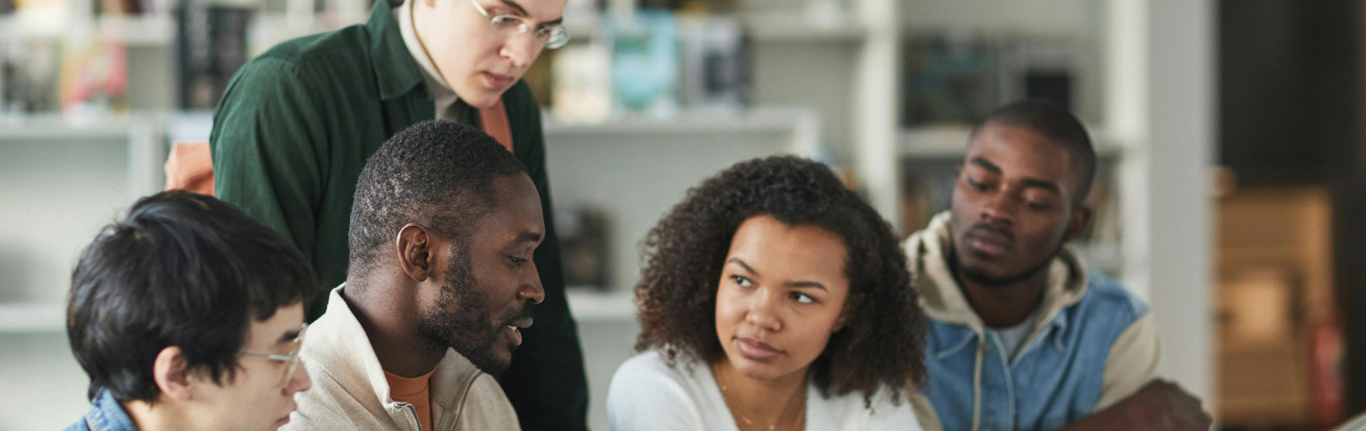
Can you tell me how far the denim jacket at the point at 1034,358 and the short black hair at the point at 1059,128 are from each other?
0.56 ft

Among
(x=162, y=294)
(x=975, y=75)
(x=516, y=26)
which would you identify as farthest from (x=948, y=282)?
(x=975, y=75)

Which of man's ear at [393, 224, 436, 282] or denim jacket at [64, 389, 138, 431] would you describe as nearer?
denim jacket at [64, 389, 138, 431]

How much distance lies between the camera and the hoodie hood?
157 centimetres

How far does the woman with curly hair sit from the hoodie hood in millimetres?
145

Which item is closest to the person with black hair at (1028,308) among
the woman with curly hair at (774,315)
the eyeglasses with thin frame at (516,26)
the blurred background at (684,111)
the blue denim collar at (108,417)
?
the woman with curly hair at (774,315)

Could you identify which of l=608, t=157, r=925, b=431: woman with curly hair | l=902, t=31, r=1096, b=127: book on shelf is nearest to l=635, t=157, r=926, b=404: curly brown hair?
l=608, t=157, r=925, b=431: woman with curly hair

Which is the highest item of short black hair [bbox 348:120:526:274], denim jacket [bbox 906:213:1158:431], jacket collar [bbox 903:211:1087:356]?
short black hair [bbox 348:120:526:274]

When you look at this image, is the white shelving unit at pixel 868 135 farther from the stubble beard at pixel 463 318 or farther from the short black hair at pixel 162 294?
the short black hair at pixel 162 294

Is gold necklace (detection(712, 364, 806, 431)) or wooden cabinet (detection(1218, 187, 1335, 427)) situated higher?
gold necklace (detection(712, 364, 806, 431))

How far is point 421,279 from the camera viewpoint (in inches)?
39.3

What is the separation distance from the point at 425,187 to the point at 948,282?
91 cm

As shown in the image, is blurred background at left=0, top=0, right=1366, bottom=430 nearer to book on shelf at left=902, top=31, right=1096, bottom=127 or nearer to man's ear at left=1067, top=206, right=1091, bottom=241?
book on shelf at left=902, top=31, right=1096, bottom=127

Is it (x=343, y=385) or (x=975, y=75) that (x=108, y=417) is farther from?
(x=975, y=75)

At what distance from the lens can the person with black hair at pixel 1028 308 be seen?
1522mm
